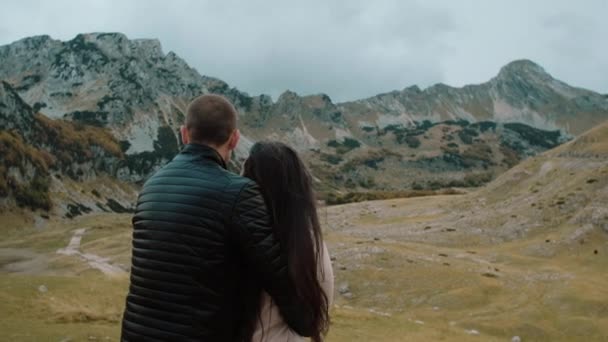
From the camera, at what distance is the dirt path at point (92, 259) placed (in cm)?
6091

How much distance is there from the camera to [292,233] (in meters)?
5.90

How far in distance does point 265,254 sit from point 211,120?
73.6 inches

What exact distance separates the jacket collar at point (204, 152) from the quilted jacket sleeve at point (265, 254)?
788 millimetres

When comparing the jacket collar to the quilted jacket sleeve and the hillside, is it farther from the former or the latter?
the hillside

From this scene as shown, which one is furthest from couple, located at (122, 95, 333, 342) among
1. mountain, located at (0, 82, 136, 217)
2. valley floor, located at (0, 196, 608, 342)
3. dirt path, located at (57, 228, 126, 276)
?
mountain, located at (0, 82, 136, 217)

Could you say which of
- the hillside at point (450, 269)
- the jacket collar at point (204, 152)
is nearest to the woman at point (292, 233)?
the jacket collar at point (204, 152)

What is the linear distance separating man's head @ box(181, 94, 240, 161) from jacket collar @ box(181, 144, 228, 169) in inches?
2.8

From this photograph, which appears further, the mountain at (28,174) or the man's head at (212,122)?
the mountain at (28,174)

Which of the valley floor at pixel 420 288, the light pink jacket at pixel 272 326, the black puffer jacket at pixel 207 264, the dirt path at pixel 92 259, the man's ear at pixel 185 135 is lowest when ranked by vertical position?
the dirt path at pixel 92 259

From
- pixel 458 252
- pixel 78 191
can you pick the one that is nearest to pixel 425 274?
pixel 458 252

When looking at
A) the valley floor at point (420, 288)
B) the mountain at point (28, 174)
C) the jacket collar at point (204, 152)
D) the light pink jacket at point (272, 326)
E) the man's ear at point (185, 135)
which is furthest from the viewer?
the mountain at point (28, 174)

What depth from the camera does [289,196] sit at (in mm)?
6156

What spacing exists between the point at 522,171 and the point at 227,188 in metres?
99.0

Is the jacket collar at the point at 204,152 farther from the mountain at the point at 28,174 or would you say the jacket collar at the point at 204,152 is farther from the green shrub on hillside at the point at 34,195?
the green shrub on hillside at the point at 34,195
